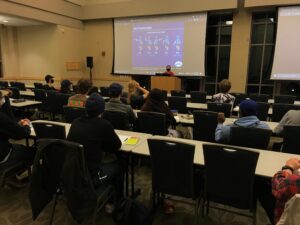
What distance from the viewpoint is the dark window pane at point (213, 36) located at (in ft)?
29.3

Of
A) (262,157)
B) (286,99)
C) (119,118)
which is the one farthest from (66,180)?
(286,99)

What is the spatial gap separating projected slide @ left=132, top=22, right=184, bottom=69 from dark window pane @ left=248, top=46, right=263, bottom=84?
97.1 inches

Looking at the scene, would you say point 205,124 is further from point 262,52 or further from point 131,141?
point 262,52

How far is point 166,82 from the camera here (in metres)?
8.47

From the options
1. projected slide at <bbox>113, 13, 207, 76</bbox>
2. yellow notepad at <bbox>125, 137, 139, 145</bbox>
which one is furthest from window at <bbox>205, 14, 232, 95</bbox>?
yellow notepad at <bbox>125, 137, 139, 145</bbox>

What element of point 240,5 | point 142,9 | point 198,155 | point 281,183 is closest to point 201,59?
point 240,5

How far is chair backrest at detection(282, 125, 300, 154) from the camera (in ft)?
9.21

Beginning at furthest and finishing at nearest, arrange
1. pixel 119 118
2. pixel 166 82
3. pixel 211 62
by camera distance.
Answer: pixel 211 62 < pixel 166 82 < pixel 119 118

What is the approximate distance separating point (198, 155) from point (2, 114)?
2.01 meters

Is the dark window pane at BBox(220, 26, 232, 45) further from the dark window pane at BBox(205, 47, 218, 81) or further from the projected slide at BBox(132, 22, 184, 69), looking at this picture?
the projected slide at BBox(132, 22, 184, 69)

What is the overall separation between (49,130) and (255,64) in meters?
8.06

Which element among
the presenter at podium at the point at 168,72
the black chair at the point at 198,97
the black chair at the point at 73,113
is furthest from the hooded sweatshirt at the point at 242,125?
the presenter at podium at the point at 168,72

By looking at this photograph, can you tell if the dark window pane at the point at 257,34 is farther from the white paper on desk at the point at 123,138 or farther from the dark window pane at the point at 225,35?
the white paper on desk at the point at 123,138

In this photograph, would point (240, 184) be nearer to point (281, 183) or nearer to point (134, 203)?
point (281, 183)
